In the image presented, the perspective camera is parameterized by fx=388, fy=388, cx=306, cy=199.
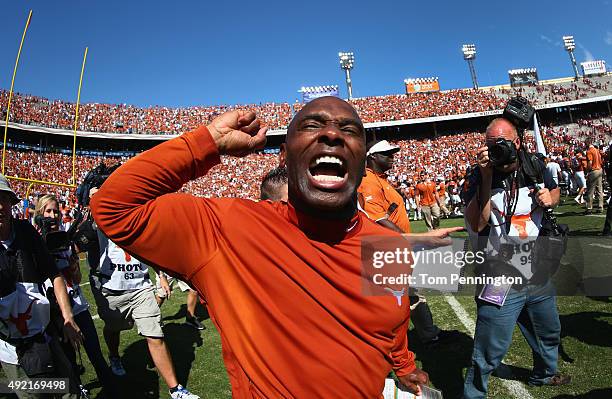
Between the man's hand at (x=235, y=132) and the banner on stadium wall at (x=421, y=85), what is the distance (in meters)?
54.0

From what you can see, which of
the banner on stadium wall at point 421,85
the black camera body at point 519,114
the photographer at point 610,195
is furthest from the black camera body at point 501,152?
the banner on stadium wall at point 421,85

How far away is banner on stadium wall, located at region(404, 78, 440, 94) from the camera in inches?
2036

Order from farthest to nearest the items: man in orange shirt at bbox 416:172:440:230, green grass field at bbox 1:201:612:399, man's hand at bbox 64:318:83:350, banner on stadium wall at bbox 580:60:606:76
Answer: banner on stadium wall at bbox 580:60:606:76, man in orange shirt at bbox 416:172:440:230, green grass field at bbox 1:201:612:399, man's hand at bbox 64:318:83:350

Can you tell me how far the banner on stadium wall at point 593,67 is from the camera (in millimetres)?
54969

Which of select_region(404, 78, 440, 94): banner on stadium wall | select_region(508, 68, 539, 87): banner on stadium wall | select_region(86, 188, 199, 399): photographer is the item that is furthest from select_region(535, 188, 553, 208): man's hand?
select_region(508, 68, 539, 87): banner on stadium wall

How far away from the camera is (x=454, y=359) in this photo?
4316mm

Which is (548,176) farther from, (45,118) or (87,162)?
(45,118)

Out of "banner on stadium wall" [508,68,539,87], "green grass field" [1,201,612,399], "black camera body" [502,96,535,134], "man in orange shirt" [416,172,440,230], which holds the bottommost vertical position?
"green grass field" [1,201,612,399]

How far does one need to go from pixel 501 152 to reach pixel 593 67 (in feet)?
227

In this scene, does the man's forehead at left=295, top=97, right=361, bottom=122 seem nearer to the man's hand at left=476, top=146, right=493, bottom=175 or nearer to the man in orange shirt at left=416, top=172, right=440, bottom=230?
the man's hand at left=476, top=146, right=493, bottom=175

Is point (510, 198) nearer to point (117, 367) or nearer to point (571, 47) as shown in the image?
point (117, 367)

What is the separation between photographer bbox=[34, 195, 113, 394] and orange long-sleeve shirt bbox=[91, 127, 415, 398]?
3127 mm

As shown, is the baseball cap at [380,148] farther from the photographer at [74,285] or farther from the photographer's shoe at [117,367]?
the photographer's shoe at [117,367]

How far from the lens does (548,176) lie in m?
3.06
